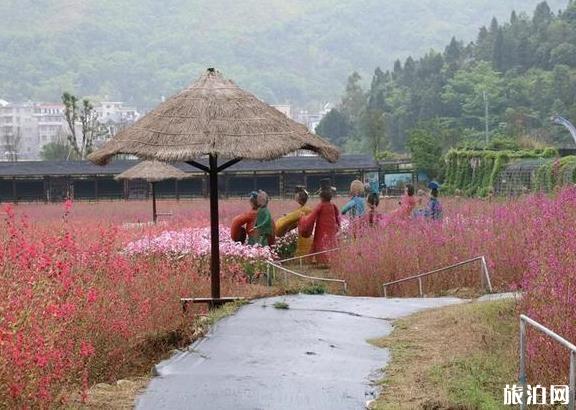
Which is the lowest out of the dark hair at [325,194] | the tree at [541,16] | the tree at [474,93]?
the dark hair at [325,194]

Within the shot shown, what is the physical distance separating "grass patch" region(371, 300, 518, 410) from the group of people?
538 cm

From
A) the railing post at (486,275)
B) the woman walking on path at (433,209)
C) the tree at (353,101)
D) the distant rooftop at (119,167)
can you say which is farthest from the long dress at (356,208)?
the tree at (353,101)

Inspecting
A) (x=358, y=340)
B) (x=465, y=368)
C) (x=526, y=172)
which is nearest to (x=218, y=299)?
(x=358, y=340)

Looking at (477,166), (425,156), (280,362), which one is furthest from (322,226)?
(425,156)

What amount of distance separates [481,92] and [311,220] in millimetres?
67783

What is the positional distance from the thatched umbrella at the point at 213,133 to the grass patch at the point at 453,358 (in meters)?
2.09

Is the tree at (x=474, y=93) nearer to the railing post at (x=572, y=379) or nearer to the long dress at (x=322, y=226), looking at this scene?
the long dress at (x=322, y=226)

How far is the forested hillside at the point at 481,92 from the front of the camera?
71750 mm

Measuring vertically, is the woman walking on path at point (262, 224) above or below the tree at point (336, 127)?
below

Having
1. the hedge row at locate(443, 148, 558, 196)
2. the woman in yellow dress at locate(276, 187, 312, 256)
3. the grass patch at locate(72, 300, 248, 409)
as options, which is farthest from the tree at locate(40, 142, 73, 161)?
the grass patch at locate(72, 300, 248, 409)

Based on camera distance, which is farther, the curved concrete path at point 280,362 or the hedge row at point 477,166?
the hedge row at point 477,166

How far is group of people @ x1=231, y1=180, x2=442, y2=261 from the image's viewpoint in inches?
567

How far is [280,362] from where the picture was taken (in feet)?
22.4

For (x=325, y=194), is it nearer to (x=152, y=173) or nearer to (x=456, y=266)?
(x=456, y=266)
